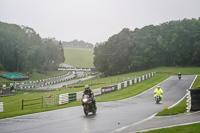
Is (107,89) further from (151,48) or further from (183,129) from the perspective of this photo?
(151,48)

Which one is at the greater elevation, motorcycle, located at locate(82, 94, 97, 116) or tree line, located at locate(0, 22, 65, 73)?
tree line, located at locate(0, 22, 65, 73)

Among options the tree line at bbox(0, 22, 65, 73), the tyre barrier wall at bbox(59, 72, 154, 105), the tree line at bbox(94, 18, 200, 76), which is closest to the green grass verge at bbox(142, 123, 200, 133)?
the tyre barrier wall at bbox(59, 72, 154, 105)

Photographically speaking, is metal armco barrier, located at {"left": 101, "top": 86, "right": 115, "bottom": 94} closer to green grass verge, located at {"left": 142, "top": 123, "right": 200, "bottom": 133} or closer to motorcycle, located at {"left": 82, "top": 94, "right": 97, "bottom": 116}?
motorcycle, located at {"left": 82, "top": 94, "right": 97, "bottom": 116}

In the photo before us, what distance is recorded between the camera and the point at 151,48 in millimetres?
94812

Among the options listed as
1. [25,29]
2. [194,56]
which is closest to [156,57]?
[194,56]

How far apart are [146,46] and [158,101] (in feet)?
231

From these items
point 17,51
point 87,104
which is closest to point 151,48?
point 17,51

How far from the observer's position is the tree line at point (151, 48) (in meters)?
92.1

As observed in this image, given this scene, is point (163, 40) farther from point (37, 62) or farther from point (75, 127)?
point (75, 127)

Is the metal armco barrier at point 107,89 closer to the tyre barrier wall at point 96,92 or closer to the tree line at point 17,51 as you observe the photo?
the tyre barrier wall at point 96,92

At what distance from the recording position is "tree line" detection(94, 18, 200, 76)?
92062 mm

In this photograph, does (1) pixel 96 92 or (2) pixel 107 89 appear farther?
(2) pixel 107 89

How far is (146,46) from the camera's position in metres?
93.9

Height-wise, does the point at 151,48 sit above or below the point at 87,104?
above
